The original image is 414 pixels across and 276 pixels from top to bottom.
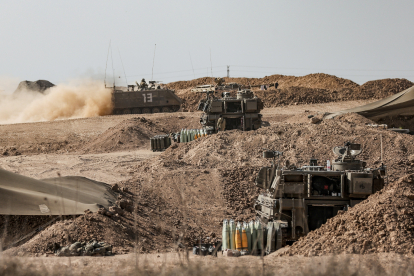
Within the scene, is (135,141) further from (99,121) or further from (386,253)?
(386,253)

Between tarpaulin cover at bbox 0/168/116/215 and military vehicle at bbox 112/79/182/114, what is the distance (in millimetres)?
23415

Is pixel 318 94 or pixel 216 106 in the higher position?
pixel 318 94

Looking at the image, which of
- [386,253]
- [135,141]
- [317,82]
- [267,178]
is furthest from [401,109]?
[317,82]

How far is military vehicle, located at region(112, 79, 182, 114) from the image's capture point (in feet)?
118

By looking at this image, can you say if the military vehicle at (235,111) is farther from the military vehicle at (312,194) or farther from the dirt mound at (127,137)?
the military vehicle at (312,194)

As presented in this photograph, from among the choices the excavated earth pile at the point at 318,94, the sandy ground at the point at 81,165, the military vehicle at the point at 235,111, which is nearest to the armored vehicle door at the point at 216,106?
the military vehicle at the point at 235,111

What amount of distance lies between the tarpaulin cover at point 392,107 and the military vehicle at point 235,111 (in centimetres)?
389

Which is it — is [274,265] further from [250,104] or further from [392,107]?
[392,107]

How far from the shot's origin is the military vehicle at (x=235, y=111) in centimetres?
2286

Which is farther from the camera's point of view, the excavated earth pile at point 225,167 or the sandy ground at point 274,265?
the excavated earth pile at point 225,167

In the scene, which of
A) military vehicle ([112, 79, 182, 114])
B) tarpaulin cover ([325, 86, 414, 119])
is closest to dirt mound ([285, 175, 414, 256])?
tarpaulin cover ([325, 86, 414, 119])

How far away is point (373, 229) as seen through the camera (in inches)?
296

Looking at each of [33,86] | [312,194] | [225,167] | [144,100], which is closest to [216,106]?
[225,167]

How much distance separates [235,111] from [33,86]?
3569cm
